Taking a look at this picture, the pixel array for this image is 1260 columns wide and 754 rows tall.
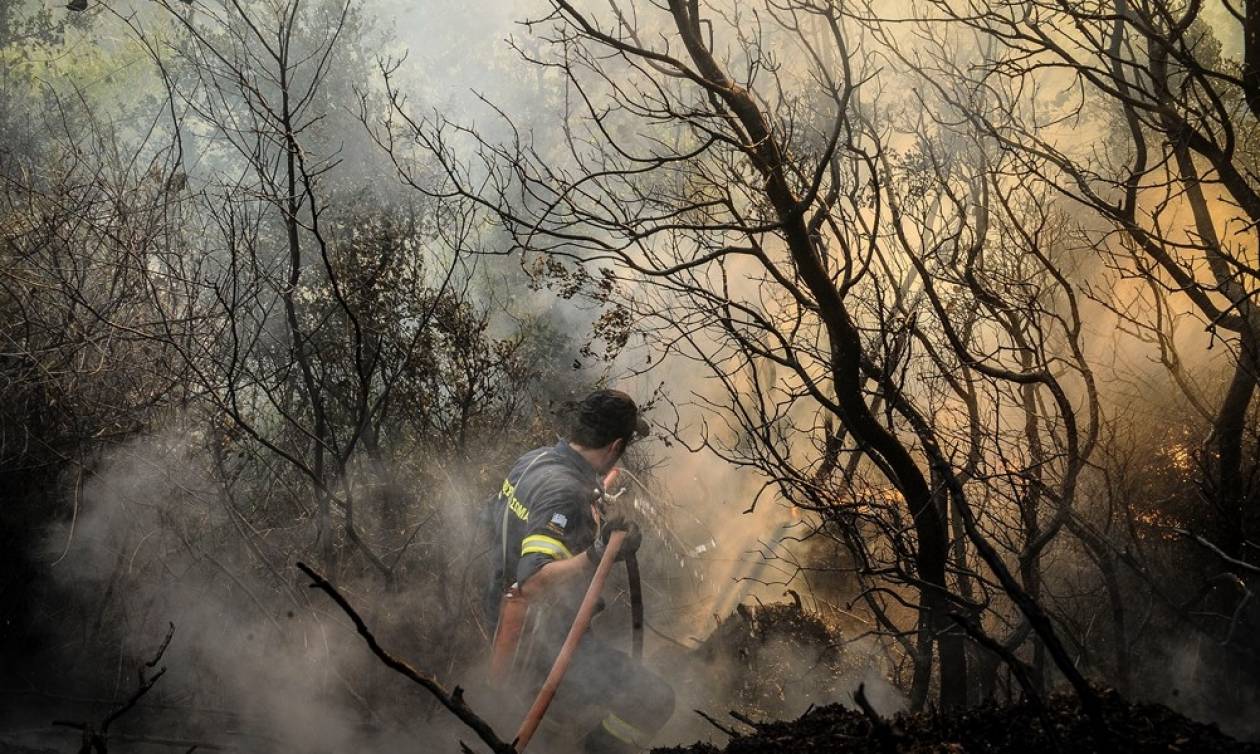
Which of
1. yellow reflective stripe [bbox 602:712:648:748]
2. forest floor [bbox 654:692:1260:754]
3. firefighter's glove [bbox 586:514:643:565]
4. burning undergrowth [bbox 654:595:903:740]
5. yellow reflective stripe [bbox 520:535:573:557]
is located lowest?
forest floor [bbox 654:692:1260:754]

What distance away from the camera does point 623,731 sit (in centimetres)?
470

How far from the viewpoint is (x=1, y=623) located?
623 centimetres

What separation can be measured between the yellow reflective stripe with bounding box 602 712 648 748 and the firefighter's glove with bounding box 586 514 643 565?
907mm

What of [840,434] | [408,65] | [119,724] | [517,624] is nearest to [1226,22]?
[840,434]

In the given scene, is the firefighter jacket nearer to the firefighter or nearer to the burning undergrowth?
the firefighter

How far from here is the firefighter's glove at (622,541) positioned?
14.6 feet

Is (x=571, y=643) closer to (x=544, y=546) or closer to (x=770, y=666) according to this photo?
(x=544, y=546)

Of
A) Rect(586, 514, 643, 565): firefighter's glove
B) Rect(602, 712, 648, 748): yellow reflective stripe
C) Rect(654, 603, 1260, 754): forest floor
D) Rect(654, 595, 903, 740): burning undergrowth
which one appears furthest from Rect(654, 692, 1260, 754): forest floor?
Rect(654, 595, 903, 740): burning undergrowth

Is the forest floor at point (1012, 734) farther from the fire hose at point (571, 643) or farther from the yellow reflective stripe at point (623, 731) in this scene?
the yellow reflective stripe at point (623, 731)

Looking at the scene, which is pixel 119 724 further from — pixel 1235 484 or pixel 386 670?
pixel 1235 484

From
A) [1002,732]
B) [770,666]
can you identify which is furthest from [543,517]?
[770,666]

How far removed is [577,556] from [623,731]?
1161mm

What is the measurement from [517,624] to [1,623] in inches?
176

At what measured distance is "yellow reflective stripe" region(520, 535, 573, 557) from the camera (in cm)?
436
